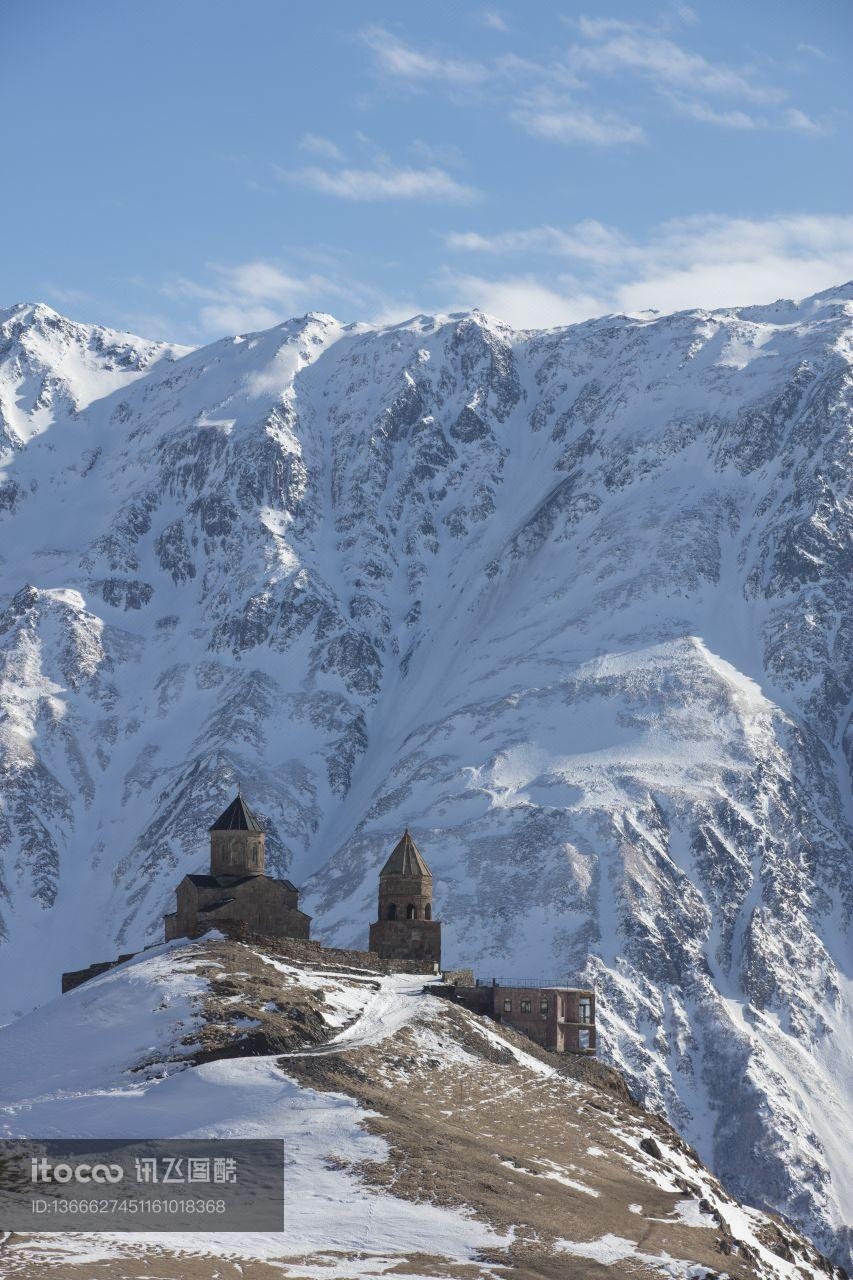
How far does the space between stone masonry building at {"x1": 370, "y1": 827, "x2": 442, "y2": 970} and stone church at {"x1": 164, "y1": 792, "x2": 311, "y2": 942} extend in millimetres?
4696

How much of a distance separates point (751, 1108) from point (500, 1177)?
409 feet

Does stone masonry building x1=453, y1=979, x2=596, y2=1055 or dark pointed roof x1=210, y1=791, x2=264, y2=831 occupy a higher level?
dark pointed roof x1=210, y1=791, x2=264, y2=831

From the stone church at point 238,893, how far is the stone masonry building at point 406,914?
4696mm

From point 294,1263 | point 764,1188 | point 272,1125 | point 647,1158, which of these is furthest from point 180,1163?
point 764,1188

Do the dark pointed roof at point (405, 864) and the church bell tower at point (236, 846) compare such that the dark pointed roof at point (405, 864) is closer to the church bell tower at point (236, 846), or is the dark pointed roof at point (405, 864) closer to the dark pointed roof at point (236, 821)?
the church bell tower at point (236, 846)

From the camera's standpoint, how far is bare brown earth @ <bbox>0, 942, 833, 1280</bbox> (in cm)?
6812

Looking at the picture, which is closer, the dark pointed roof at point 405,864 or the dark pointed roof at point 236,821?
the dark pointed roof at point 236,821

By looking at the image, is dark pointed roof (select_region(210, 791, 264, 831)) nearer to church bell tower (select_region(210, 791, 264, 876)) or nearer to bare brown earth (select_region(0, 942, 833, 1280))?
church bell tower (select_region(210, 791, 264, 876))

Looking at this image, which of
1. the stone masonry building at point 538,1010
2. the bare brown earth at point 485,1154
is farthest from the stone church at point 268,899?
the bare brown earth at point 485,1154

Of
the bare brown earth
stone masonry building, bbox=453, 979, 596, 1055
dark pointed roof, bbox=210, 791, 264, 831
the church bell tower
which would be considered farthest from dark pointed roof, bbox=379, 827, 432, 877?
the bare brown earth

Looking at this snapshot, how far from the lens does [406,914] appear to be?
124 metres

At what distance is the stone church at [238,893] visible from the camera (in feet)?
390

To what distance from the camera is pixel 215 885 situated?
120438 millimetres

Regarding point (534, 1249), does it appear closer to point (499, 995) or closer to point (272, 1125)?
point (272, 1125)
